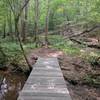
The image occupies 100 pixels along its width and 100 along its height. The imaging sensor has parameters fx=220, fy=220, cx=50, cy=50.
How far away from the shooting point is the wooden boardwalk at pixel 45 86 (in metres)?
6.13

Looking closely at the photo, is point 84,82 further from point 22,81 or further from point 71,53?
point 71,53

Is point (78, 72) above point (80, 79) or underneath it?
underneath

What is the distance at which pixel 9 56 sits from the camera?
12.8 metres

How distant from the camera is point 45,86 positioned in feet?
23.6

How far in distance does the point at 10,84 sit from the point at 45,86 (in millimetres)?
3394

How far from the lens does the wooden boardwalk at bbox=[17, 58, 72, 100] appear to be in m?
6.13

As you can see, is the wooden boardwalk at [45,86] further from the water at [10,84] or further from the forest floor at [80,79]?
the water at [10,84]

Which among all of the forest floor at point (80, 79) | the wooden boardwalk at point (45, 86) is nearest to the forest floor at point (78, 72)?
the forest floor at point (80, 79)

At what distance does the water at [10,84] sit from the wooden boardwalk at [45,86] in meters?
1.12

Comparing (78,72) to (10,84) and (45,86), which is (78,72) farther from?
(45,86)

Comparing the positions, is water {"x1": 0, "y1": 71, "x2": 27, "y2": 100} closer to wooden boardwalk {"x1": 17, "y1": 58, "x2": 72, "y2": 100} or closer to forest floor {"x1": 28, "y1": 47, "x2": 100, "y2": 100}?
wooden boardwalk {"x1": 17, "y1": 58, "x2": 72, "y2": 100}

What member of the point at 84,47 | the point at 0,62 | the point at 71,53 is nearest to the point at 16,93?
the point at 0,62

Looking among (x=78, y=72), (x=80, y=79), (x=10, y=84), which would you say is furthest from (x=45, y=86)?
(x=78, y=72)

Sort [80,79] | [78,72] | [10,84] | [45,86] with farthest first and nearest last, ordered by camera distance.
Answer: [78,72] → [10,84] → [80,79] → [45,86]
